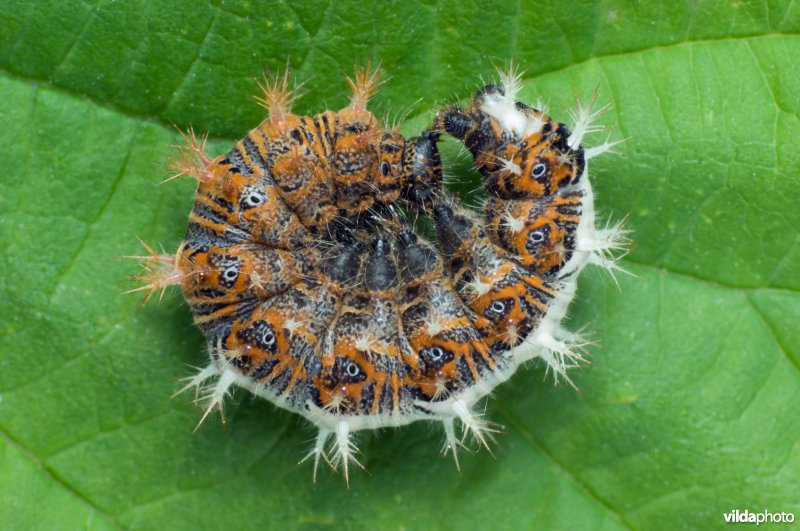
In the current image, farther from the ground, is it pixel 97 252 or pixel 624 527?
pixel 97 252

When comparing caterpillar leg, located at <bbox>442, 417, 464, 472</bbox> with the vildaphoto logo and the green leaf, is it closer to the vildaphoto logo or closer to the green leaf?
the green leaf

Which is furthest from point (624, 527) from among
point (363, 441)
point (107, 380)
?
point (107, 380)

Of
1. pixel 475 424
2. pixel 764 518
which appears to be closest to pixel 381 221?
pixel 475 424

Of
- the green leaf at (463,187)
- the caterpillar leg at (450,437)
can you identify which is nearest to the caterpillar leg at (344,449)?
the green leaf at (463,187)

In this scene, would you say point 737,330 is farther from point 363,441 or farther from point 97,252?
point 97,252

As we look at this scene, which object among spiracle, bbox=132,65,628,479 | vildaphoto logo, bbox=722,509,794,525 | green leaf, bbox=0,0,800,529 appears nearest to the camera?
spiracle, bbox=132,65,628,479

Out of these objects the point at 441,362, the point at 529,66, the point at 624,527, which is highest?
the point at 529,66

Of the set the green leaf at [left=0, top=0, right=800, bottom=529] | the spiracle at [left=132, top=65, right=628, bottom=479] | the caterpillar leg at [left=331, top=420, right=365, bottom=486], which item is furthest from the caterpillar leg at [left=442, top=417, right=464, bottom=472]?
the caterpillar leg at [left=331, top=420, right=365, bottom=486]
